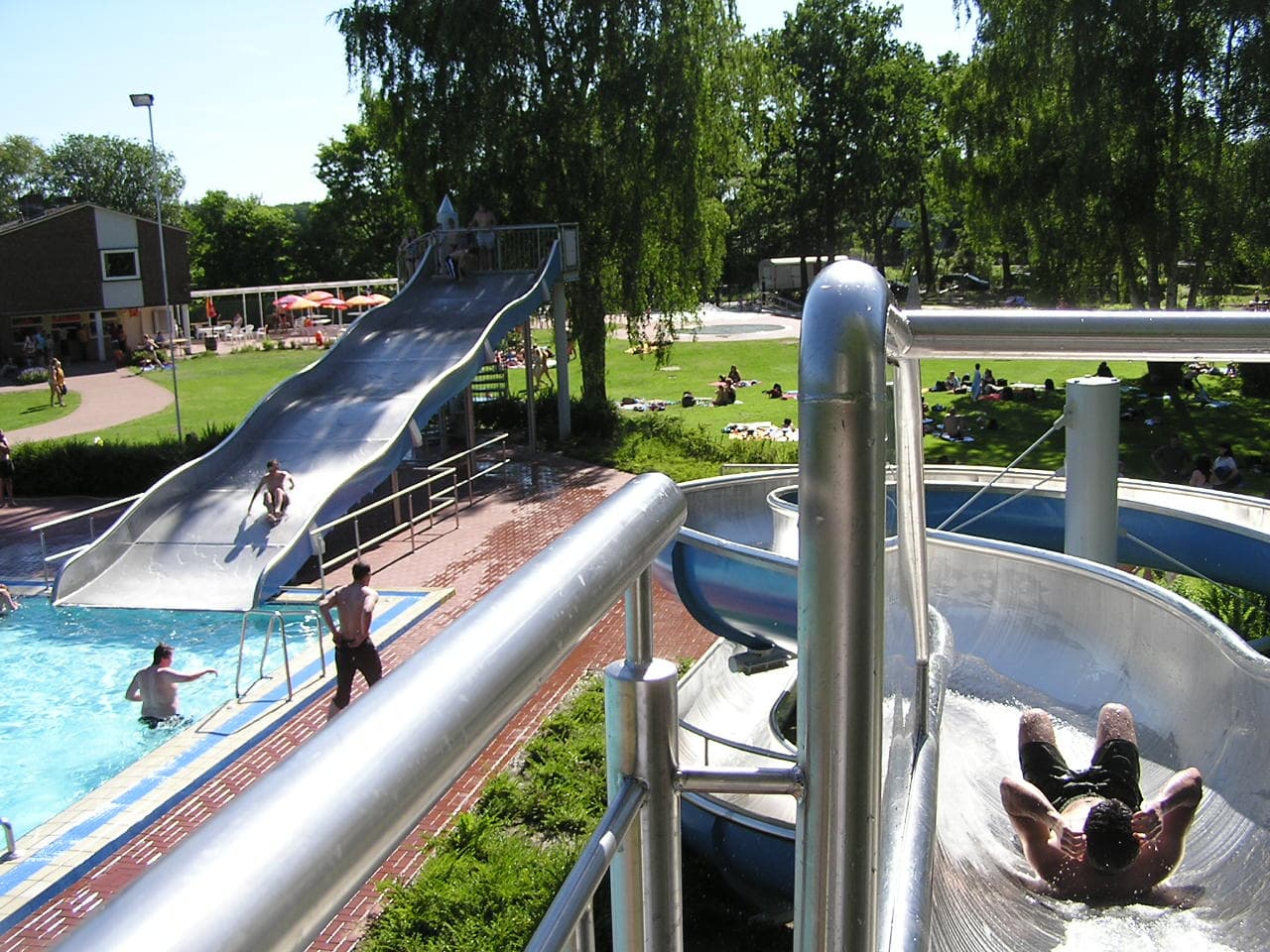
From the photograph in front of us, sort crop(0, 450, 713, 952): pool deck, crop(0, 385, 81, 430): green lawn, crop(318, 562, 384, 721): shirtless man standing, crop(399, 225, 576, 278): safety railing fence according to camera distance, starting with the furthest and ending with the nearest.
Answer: crop(0, 385, 81, 430): green lawn < crop(399, 225, 576, 278): safety railing fence < crop(318, 562, 384, 721): shirtless man standing < crop(0, 450, 713, 952): pool deck

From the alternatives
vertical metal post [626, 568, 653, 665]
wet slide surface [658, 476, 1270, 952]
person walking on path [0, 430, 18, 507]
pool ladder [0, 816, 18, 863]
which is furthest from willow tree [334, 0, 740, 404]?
vertical metal post [626, 568, 653, 665]

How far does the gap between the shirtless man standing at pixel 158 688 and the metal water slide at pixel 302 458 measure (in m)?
2.83

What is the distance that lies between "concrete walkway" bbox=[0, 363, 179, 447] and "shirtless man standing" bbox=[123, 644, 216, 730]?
17.8 m

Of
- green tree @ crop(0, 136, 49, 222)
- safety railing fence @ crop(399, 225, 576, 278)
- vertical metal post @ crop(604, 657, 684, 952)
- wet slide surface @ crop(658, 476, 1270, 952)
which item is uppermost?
green tree @ crop(0, 136, 49, 222)

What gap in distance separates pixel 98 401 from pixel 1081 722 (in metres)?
35.6

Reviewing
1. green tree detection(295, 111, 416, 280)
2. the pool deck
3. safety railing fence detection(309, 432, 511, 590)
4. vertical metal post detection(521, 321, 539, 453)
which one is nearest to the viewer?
the pool deck

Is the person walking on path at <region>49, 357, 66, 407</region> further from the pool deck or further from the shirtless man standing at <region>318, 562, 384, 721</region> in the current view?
the shirtless man standing at <region>318, 562, 384, 721</region>

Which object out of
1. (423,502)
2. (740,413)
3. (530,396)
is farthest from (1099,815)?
(740,413)

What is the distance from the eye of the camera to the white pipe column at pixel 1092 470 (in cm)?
685

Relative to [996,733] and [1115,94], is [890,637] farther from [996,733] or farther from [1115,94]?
[1115,94]

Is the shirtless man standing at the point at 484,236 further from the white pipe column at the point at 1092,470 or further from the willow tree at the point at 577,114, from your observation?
the white pipe column at the point at 1092,470

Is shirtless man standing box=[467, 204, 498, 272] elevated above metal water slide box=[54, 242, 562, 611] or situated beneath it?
elevated above

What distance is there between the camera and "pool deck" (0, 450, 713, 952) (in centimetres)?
716

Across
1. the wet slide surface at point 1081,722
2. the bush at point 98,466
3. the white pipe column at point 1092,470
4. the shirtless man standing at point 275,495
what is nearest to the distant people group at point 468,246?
the bush at point 98,466
